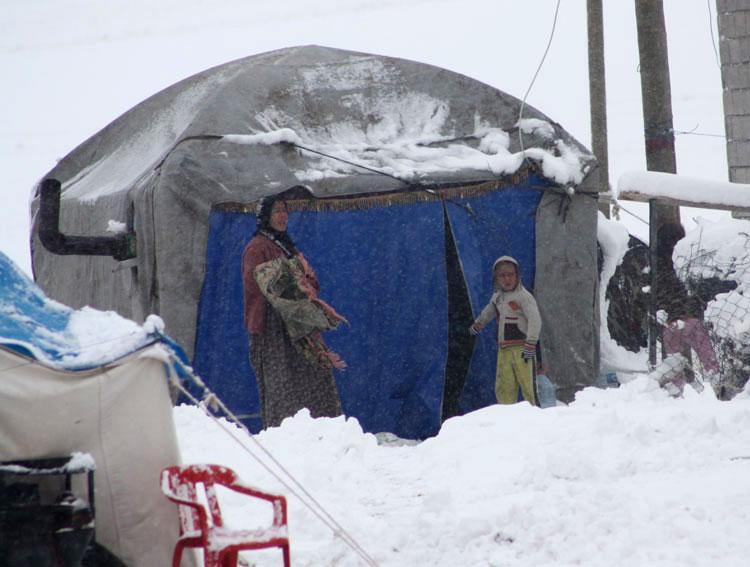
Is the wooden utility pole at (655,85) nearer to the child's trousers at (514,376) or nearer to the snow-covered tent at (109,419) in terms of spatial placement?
the child's trousers at (514,376)

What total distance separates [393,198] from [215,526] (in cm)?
527

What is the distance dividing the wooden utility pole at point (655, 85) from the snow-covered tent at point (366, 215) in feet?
3.36

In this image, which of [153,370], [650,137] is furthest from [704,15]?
[153,370]

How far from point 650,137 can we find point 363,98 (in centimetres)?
265

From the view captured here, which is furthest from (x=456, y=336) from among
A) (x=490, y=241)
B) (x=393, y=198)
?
(x=393, y=198)

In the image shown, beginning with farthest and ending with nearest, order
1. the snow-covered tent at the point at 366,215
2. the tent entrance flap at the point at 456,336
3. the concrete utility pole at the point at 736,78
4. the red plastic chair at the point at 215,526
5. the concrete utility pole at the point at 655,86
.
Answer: the concrete utility pole at the point at 736,78, the concrete utility pole at the point at 655,86, the tent entrance flap at the point at 456,336, the snow-covered tent at the point at 366,215, the red plastic chair at the point at 215,526

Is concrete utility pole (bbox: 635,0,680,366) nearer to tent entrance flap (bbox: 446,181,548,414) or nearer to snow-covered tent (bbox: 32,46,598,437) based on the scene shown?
snow-covered tent (bbox: 32,46,598,437)

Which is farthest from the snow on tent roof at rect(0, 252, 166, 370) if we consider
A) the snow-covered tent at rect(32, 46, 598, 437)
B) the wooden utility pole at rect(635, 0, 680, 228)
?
the wooden utility pole at rect(635, 0, 680, 228)

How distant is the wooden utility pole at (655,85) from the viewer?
1030 cm

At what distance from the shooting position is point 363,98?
31.9 feet

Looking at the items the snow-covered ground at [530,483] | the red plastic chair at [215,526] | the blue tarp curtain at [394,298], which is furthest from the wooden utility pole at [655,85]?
the red plastic chair at [215,526]

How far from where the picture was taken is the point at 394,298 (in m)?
9.16

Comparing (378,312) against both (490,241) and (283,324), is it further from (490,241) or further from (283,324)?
(283,324)

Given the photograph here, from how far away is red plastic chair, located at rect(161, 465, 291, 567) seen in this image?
3.93m
